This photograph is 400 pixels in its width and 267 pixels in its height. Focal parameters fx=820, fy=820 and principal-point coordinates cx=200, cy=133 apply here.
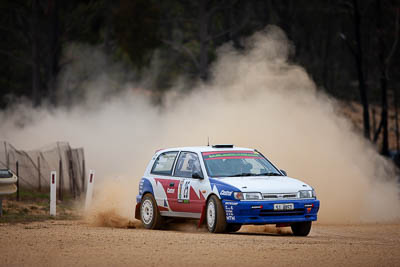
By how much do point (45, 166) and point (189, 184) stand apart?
37.9 feet

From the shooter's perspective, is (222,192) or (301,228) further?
(301,228)

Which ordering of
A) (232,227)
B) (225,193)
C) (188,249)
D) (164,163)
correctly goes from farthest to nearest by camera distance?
(164,163) → (232,227) → (225,193) → (188,249)

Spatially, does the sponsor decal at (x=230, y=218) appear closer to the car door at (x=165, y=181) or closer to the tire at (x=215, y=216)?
the tire at (x=215, y=216)

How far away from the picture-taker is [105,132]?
3731 centimetres

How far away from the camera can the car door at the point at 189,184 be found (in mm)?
13727

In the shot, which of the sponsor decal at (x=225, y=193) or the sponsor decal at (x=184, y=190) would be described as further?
the sponsor decal at (x=184, y=190)

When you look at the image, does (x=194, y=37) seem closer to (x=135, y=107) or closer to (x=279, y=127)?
(x=135, y=107)

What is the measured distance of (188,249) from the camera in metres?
10.7

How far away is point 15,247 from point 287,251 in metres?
3.71

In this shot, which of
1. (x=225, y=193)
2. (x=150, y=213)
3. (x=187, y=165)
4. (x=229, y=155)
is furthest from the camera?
(x=150, y=213)

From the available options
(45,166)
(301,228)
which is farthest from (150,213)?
(45,166)

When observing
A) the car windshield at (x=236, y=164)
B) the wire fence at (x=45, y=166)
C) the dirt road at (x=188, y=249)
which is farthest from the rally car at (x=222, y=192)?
the wire fence at (x=45, y=166)

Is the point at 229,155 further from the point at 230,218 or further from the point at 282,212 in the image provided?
the point at 282,212

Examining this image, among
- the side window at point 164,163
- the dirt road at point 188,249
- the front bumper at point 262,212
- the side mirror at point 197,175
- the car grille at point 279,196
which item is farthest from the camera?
the side window at point 164,163
